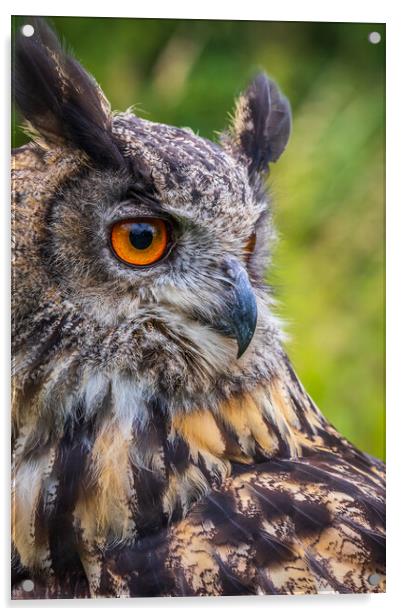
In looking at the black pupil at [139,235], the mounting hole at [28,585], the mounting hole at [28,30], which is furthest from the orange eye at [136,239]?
the mounting hole at [28,585]

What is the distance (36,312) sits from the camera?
188 cm

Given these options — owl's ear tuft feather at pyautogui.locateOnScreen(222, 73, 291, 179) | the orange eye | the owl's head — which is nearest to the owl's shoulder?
the owl's head

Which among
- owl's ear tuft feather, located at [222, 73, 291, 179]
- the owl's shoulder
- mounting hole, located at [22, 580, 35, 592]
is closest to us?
the owl's shoulder

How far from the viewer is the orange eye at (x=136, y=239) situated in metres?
1.84

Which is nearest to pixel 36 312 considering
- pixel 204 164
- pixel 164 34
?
pixel 204 164

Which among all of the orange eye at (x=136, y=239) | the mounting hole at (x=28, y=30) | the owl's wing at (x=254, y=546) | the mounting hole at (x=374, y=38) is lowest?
the owl's wing at (x=254, y=546)

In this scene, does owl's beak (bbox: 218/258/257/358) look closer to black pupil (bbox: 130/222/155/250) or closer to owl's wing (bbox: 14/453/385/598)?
black pupil (bbox: 130/222/155/250)

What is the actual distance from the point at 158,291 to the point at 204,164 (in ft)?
0.96

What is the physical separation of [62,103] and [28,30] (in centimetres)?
26

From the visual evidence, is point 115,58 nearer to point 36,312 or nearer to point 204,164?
point 204,164

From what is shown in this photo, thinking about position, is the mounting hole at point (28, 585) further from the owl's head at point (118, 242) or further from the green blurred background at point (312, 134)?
the green blurred background at point (312, 134)

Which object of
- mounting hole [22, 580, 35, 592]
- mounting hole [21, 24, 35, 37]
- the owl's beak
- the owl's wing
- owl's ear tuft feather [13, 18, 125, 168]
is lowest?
mounting hole [22, 580, 35, 592]

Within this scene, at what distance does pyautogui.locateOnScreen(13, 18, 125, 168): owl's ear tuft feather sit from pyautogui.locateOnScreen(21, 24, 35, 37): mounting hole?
5 centimetres

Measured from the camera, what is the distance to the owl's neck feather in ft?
6.22
